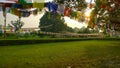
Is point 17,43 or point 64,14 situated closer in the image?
point 64,14

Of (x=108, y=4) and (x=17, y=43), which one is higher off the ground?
(x=108, y=4)

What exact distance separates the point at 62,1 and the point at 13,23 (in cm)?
4005

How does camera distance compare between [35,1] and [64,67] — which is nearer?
[64,67]

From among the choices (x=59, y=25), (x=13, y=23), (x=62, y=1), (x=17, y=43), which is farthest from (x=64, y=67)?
(x=59, y=25)

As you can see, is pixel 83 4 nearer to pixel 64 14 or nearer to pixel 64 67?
pixel 64 14

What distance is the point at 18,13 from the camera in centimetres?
2350

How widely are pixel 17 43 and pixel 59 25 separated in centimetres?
5771

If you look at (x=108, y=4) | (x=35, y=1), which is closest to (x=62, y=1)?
(x=35, y=1)

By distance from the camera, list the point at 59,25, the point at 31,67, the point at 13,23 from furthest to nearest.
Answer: the point at 59,25, the point at 13,23, the point at 31,67

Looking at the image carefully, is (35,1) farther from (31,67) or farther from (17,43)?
(31,67)

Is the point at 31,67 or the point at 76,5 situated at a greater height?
the point at 76,5

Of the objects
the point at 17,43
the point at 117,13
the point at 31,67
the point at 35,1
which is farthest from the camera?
the point at 17,43

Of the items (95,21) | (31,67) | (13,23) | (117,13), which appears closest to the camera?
(31,67)

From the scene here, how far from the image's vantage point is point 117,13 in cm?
1936
